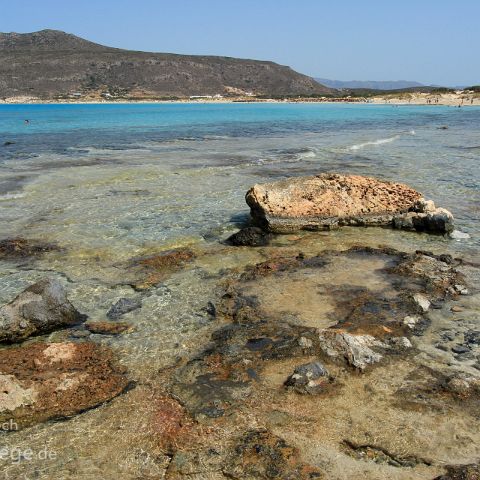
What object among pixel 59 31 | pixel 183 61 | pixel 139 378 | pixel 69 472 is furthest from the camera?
pixel 59 31

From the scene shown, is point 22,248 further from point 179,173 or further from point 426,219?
point 179,173

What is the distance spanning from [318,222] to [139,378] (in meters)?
7.42

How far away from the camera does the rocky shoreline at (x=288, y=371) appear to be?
4.68m

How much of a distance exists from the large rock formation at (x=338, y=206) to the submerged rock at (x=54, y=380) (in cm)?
652

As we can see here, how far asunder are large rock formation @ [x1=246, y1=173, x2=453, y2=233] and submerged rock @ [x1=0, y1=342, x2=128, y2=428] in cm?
652

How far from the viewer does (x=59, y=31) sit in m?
197

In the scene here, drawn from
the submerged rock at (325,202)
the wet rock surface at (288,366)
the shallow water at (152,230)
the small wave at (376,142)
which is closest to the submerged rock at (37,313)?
the shallow water at (152,230)

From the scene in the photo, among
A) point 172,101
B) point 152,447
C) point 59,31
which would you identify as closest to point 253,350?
point 152,447

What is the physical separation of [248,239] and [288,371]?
5.26 meters

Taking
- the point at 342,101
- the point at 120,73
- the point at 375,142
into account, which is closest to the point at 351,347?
the point at 375,142

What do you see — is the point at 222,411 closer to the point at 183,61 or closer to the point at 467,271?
the point at 467,271

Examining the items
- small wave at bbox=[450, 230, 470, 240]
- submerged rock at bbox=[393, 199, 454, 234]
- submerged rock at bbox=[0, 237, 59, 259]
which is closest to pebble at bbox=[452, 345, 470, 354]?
small wave at bbox=[450, 230, 470, 240]

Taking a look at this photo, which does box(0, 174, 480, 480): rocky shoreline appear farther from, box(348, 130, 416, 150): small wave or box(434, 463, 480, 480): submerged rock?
box(348, 130, 416, 150): small wave

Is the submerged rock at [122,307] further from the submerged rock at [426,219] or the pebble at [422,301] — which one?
the submerged rock at [426,219]
